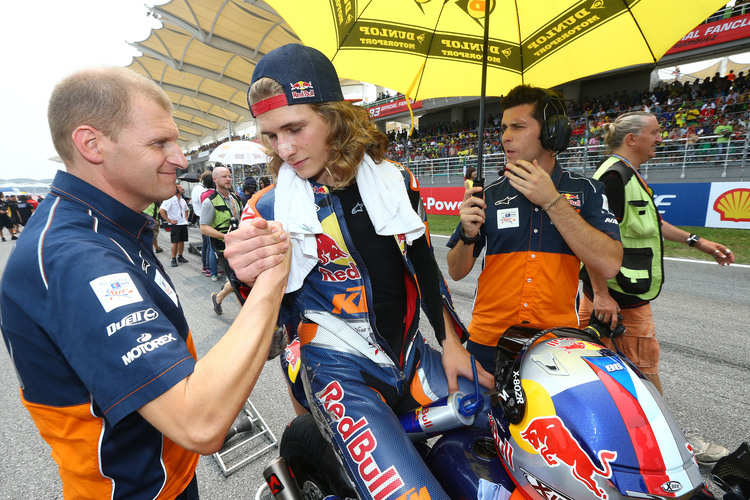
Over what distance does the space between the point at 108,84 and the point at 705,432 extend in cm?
382

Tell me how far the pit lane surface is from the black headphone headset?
85.8 inches

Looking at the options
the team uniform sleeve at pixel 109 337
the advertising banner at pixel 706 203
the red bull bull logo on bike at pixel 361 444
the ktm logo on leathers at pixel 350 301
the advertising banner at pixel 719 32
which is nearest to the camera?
the team uniform sleeve at pixel 109 337

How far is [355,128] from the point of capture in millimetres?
1554

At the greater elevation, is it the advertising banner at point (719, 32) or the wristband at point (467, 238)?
the advertising banner at point (719, 32)

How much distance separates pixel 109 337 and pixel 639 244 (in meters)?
2.80

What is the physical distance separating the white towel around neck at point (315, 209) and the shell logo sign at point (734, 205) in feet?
32.9

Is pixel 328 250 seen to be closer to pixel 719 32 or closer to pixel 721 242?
pixel 721 242

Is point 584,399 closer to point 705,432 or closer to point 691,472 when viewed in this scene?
point 691,472

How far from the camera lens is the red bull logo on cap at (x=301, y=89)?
1379 millimetres

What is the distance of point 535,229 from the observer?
2.00 metres

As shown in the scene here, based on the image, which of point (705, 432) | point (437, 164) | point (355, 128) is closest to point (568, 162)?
point (437, 164)

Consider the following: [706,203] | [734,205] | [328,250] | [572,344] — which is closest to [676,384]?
[572,344]

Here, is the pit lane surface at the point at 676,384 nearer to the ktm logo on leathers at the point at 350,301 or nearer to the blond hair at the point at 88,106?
the ktm logo on leathers at the point at 350,301

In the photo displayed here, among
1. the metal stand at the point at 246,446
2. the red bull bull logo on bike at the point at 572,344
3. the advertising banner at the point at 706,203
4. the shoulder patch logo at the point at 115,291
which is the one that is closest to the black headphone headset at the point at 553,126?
the red bull bull logo on bike at the point at 572,344
